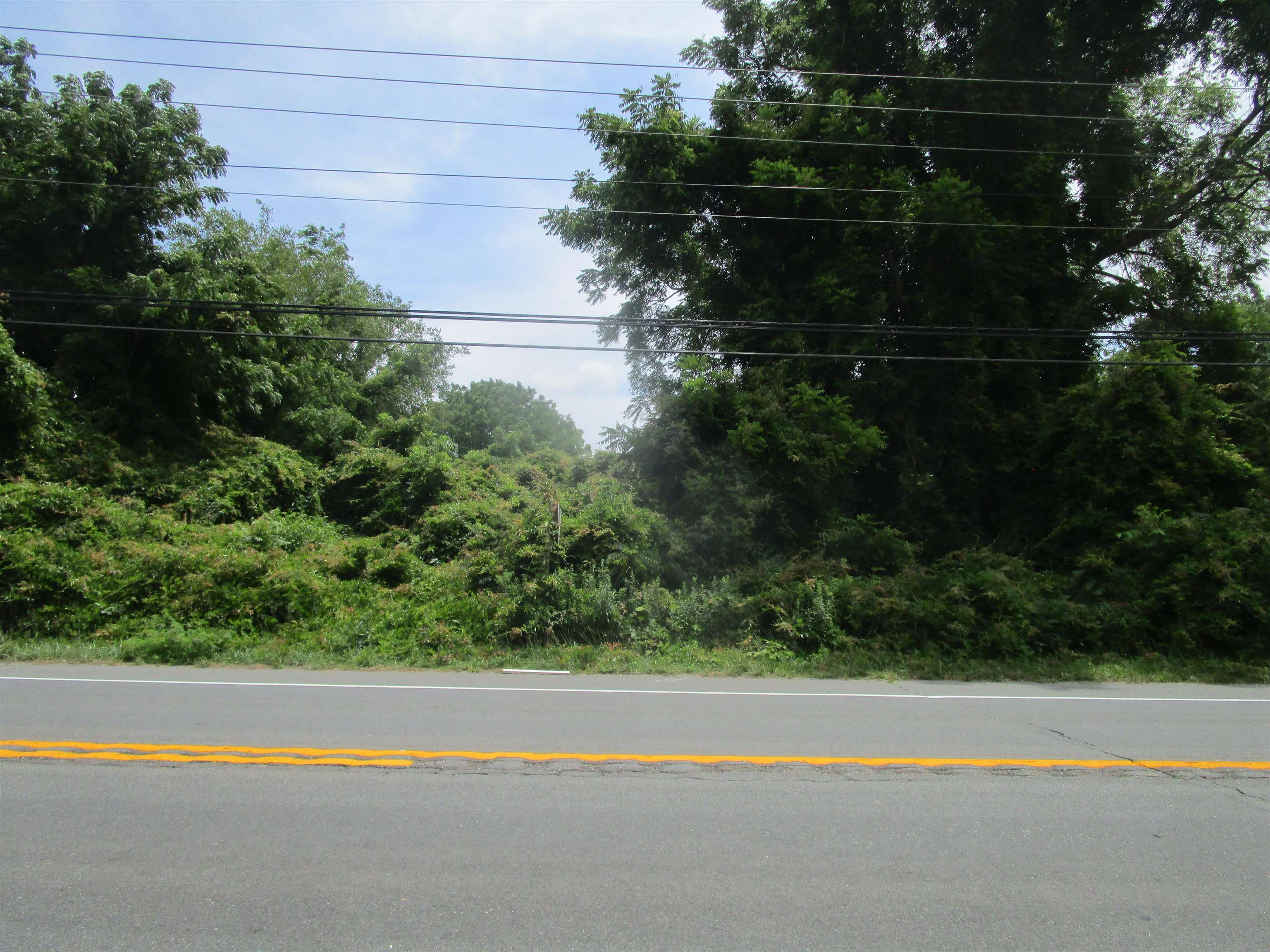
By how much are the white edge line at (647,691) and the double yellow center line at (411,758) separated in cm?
262

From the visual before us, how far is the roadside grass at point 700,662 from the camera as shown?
10273 mm

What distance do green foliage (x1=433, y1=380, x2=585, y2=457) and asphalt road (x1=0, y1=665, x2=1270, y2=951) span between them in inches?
804

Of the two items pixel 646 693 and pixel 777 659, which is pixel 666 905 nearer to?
pixel 646 693

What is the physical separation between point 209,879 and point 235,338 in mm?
17694

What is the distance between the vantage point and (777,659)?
11.0m

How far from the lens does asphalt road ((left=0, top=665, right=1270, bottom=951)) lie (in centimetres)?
345

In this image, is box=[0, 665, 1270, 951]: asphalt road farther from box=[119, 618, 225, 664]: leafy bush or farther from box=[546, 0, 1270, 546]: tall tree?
box=[546, 0, 1270, 546]: tall tree

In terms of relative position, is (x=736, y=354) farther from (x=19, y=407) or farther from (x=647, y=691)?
(x=19, y=407)

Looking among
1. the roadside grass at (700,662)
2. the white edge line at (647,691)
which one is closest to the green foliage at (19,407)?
the roadside grass at (700,662)

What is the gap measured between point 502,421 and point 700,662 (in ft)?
149

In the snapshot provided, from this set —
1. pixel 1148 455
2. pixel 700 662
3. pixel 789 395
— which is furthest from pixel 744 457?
pixel 1148 455

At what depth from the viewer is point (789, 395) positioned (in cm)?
1577

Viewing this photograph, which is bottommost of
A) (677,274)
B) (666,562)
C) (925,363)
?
(666,562)

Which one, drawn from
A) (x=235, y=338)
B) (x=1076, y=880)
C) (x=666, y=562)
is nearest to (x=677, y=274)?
(x=666, y=562)
